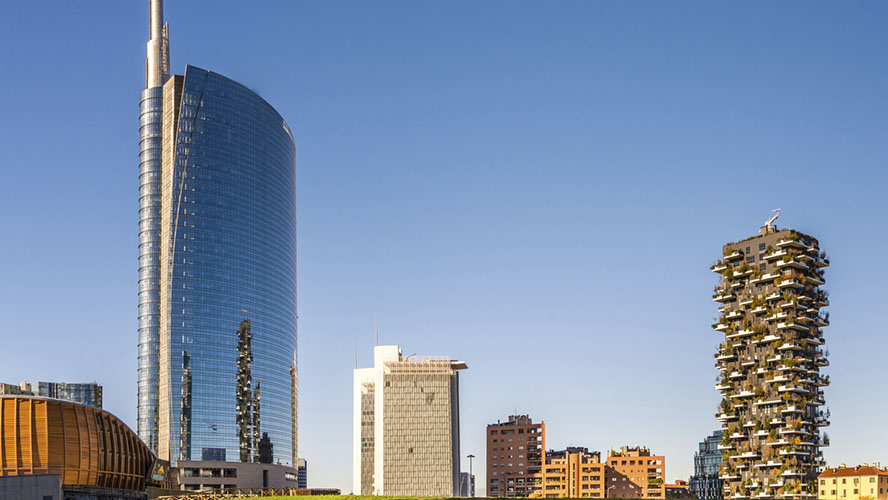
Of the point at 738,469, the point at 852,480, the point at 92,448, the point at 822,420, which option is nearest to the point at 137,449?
the point at 92,448

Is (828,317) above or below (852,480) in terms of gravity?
above

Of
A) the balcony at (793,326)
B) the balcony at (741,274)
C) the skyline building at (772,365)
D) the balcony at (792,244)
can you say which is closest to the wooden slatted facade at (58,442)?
the skyline building at (772,365)

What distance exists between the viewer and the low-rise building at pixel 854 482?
163750mm

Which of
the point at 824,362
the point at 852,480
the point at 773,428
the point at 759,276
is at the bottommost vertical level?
the point at 852,480

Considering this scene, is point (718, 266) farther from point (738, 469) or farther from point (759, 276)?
point (738, 469)

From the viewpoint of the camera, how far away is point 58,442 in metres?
116

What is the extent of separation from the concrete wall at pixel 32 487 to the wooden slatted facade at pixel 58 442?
7.73 metres

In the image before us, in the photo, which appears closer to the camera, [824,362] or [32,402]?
[32,402]

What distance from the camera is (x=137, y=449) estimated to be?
135125 mm

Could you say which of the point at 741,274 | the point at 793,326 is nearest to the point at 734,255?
the point at 741,274

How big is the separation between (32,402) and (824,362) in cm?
12876

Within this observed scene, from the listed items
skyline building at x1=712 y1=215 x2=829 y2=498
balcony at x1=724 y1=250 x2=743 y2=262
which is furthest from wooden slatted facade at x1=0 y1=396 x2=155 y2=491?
balcony at x1=724 y1=250 x2=743 y2=262

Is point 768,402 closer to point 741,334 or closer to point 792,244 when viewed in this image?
point 741,334

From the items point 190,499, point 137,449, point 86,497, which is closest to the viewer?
point 86,497
